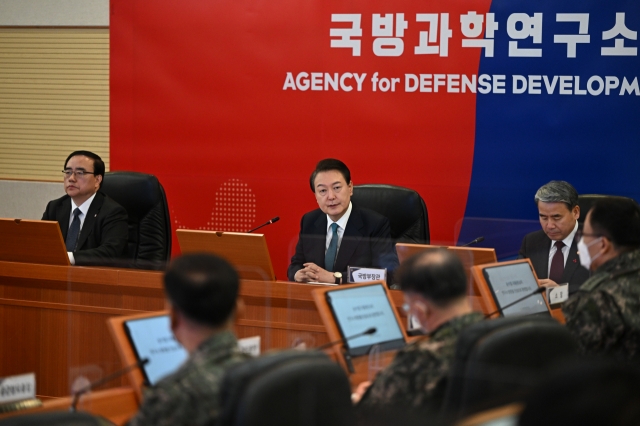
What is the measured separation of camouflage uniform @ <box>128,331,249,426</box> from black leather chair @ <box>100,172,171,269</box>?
286 cm

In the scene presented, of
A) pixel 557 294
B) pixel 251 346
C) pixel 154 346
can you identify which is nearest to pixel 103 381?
pixel 154 346

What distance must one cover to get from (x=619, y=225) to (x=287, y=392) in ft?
5.01

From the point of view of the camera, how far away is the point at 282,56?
529 centimetres

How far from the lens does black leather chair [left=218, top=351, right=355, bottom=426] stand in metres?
1.55

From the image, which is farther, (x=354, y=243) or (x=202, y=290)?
(x=354, y=243)

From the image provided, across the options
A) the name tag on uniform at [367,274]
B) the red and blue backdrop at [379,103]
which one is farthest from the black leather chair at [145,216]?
the name tag on uniform at [367,274]

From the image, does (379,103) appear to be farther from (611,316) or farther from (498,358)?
(498,358)

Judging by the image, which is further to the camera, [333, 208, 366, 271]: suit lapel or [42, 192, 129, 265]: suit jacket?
[42, 192, 129, 265]: suit jacket

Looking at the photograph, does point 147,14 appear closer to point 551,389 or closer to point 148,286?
point 148,286

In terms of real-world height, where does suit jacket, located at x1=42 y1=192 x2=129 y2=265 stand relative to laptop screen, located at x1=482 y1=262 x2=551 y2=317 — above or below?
above

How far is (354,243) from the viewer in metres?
4.15

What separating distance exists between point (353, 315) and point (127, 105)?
11.4ft

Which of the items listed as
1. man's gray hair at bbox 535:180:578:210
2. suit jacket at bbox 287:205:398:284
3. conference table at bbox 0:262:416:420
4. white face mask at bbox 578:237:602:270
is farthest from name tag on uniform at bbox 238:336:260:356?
man's gray hair at bbox 535:180:578:210

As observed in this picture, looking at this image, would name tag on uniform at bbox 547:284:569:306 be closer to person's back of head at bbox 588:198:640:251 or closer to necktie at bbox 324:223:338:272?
person's back of head at bbox 588:198:640:251
